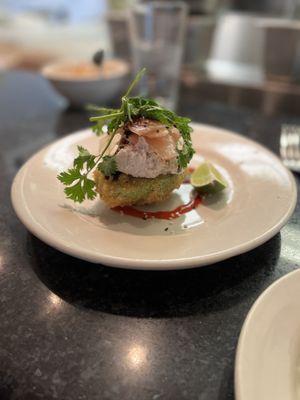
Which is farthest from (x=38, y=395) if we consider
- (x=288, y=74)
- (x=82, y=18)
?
(x=82, y=18)

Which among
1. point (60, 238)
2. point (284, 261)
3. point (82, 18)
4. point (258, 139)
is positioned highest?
point (60, 238)

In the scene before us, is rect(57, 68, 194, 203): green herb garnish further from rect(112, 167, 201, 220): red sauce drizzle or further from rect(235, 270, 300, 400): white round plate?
rect(235, 270, 300, 400): white round plate

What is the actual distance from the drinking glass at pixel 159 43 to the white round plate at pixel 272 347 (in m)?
1.28

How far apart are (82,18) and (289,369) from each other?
5.11m

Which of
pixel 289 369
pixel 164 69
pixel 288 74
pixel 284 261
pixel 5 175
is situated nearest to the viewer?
pixel 289 369

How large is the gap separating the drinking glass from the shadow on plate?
1103mm

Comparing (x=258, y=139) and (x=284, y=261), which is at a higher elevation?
(x=284, y=261)

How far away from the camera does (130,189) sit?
2.97 ft

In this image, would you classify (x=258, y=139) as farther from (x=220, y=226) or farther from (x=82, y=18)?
(x=82, y=18)

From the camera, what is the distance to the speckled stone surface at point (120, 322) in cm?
62

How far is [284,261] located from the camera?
2.85ft

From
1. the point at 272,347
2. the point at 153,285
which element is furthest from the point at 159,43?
the point at 272,347

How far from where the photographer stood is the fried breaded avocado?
0.90 metres

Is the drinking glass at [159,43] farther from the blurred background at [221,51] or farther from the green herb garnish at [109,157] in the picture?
the green herb garnish at [109,157]
